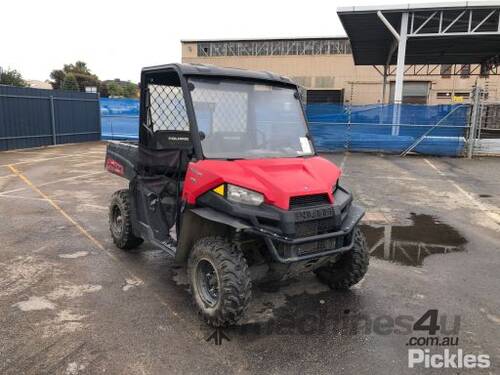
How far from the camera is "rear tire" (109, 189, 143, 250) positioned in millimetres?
5148

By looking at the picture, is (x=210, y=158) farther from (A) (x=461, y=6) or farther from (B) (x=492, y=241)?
(A) (x=461, y=6)

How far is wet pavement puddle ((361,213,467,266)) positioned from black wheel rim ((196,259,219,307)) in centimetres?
275

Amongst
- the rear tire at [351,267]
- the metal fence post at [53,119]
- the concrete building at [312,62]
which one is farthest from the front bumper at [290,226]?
the concrete building at [312,62]

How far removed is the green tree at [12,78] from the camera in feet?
156

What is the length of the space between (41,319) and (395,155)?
15.6m

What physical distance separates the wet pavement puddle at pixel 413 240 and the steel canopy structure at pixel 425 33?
1128cm

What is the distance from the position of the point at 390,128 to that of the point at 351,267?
14.5 metres

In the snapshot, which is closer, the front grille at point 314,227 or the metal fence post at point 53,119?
the front grille at point 314,227

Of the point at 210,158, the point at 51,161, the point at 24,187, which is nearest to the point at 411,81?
the point at 51,161

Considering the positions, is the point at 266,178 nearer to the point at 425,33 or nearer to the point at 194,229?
the point at 194,229

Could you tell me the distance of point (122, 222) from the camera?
5.22m

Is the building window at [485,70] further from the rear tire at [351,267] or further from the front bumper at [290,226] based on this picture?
the front bumper at [290,226]

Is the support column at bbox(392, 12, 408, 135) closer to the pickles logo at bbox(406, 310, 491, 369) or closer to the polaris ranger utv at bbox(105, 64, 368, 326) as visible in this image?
the polaris ranger utv at bbox(105, 64, 368, 326)

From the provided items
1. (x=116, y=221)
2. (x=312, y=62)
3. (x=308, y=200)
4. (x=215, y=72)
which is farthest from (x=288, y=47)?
(x=308, y=200)
